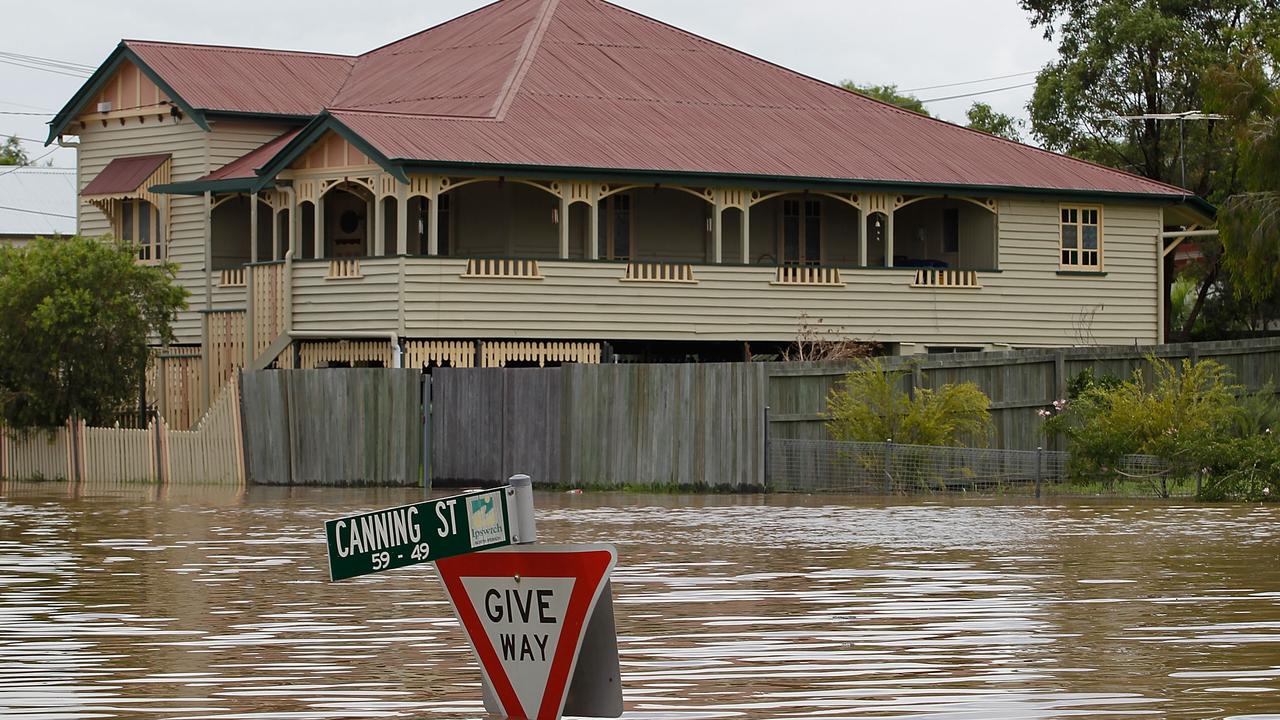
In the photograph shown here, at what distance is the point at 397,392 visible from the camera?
3234 centimetres

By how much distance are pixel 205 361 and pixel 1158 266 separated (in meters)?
19.2

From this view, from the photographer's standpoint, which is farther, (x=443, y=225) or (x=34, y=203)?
(x=34, y=203)

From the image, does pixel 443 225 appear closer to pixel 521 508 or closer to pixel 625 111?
pixel 625 111

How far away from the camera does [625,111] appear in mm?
40031

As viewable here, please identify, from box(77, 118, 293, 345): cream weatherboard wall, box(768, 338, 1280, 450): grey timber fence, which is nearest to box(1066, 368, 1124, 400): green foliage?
box(768, 338, 1280, 450): grey timber fence

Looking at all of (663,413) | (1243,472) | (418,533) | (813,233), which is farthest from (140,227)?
(418,533)

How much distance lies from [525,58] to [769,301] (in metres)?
6.96

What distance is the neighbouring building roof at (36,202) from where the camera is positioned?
59781mm

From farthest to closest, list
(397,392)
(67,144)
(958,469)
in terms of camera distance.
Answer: (67,144) → (397,392) → (958,469)

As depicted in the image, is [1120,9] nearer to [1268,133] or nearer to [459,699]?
[1268,133]

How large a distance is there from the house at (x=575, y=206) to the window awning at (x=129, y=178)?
0.21ft

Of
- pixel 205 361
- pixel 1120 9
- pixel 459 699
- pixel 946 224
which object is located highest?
pixel 1120 9

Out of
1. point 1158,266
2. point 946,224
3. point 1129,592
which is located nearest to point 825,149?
point 946,224

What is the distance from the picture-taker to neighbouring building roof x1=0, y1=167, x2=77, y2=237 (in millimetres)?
59781
